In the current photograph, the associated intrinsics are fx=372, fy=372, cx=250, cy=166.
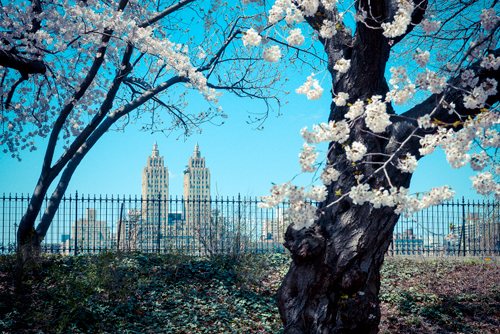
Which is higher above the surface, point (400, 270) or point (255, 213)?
point (255, 213)

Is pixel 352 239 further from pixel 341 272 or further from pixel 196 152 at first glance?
pixel 196 152

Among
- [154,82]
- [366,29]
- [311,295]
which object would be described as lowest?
[311,295]

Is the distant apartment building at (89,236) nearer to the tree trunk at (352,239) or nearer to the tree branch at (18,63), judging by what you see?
the tree branch at (18,63)

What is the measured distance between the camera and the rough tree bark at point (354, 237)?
12.0ft

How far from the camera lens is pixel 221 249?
9.48 metres

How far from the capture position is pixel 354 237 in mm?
3660

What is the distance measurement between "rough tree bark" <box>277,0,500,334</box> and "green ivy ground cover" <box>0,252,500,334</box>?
280cm

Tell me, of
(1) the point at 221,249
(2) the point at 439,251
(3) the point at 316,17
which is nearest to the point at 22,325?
(1) the point at 221,249

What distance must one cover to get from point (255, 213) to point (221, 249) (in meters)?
1.76

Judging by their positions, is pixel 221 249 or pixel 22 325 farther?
pixel 221 249

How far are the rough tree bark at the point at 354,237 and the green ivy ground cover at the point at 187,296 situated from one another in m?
2.80

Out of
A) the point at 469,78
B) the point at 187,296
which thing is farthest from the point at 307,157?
the point at 187,296

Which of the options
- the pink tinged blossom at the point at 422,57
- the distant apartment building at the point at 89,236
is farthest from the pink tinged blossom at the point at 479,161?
the distant apartment building at the point at 89,236

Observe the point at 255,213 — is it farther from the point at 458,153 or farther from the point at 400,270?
the point at 458,153
